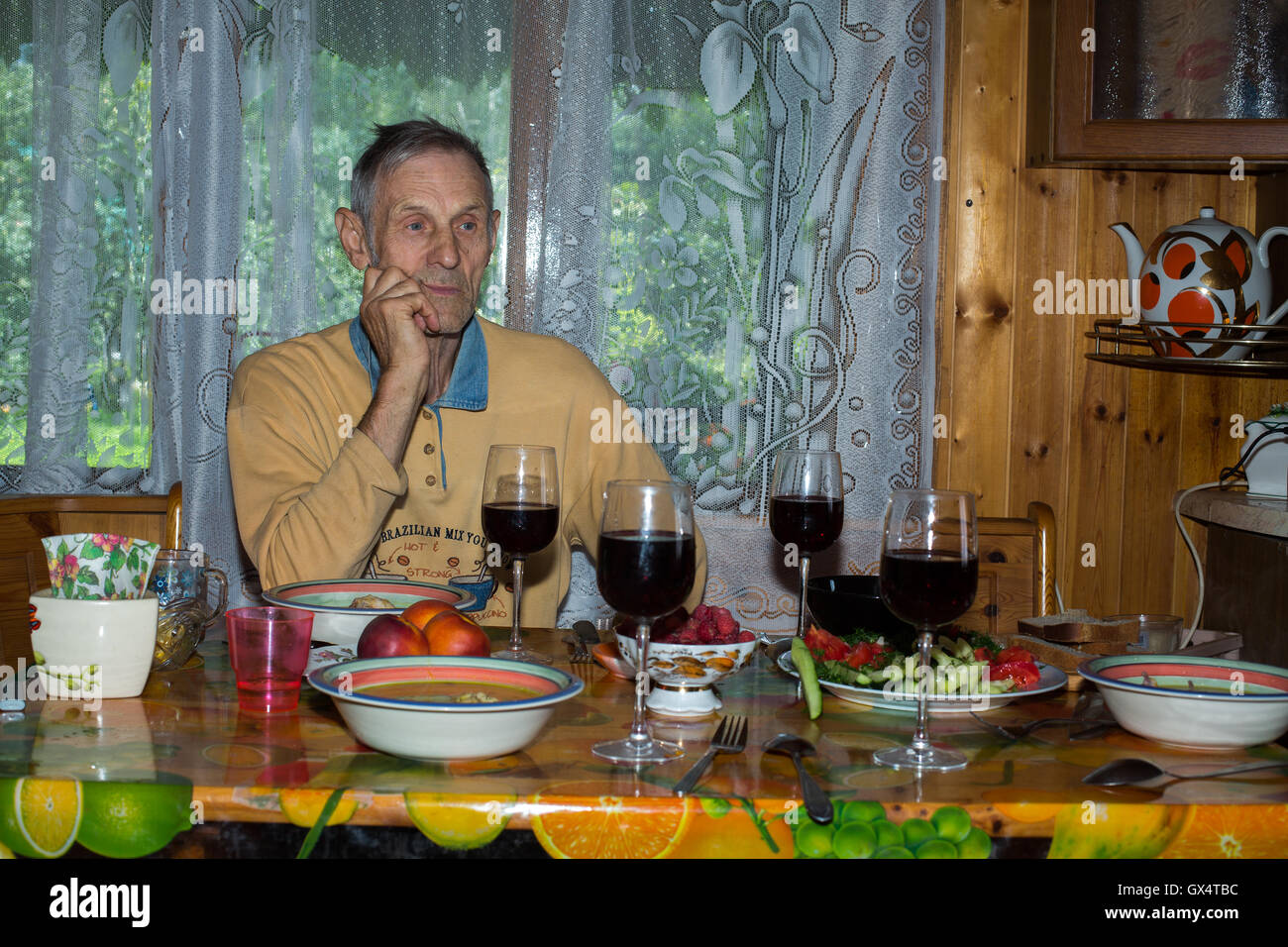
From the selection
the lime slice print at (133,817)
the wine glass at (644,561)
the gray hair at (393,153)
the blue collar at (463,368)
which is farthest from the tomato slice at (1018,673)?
the gray hair at (393,153)

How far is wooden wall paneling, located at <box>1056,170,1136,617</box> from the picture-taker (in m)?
2.59

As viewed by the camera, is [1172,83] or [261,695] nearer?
[261,695]

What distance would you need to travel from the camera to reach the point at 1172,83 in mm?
2381

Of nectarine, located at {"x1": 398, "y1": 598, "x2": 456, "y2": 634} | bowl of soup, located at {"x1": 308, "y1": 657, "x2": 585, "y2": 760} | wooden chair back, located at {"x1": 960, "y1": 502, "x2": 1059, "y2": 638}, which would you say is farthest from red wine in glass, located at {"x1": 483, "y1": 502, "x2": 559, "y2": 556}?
wooden chair back, located at {"x1": 960, "y1": 502, "x2": 1059, "y2": 638}

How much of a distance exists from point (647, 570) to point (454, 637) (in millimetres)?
261

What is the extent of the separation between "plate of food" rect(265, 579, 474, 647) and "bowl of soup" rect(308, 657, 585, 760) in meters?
0.20

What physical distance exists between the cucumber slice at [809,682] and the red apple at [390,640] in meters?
0.35

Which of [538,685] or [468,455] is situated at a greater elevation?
[468,455]

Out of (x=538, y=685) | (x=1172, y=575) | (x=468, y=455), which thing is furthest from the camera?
(x=1172, y=575)

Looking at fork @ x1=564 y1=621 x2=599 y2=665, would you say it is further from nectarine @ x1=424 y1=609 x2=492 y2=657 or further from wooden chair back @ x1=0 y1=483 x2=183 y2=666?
wooden chair back @ x1=0 y1=483 x2=183 y2=666

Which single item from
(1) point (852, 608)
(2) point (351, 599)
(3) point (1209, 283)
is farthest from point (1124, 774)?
(3) point (1209, 283)
